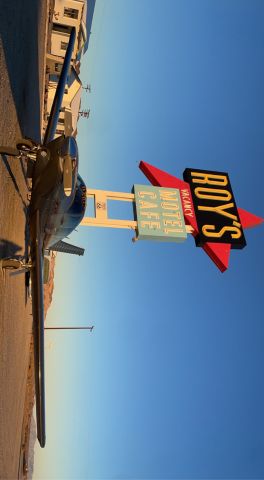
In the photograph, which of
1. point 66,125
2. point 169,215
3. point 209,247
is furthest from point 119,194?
point 66,125

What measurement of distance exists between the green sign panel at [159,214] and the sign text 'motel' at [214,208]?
1.10 metres

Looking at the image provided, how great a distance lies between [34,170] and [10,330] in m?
7.05

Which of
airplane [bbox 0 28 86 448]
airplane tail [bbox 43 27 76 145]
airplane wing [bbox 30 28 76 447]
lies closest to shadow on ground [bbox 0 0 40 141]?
airplane tail [bbox 43 27 76 145]

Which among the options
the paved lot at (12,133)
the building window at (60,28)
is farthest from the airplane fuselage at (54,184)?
the building window at (60,28)

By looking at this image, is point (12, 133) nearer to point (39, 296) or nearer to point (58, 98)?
point (58, 98)

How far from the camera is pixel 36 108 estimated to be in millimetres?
13414

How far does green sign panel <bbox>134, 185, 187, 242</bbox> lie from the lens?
16.4 meters

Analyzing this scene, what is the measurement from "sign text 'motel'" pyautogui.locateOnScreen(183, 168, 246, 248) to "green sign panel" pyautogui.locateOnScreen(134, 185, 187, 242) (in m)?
1.10

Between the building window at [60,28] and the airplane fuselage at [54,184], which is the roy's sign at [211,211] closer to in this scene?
the airplane fuselage at [54,184]

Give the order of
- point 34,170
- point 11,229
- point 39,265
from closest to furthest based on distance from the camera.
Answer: point 39,265
point 34,170
point 11,229

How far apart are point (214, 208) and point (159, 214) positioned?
2.99 m

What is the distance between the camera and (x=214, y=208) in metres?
18.1

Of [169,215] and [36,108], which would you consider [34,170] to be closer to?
[36,108]

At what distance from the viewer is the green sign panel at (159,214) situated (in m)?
16.4
